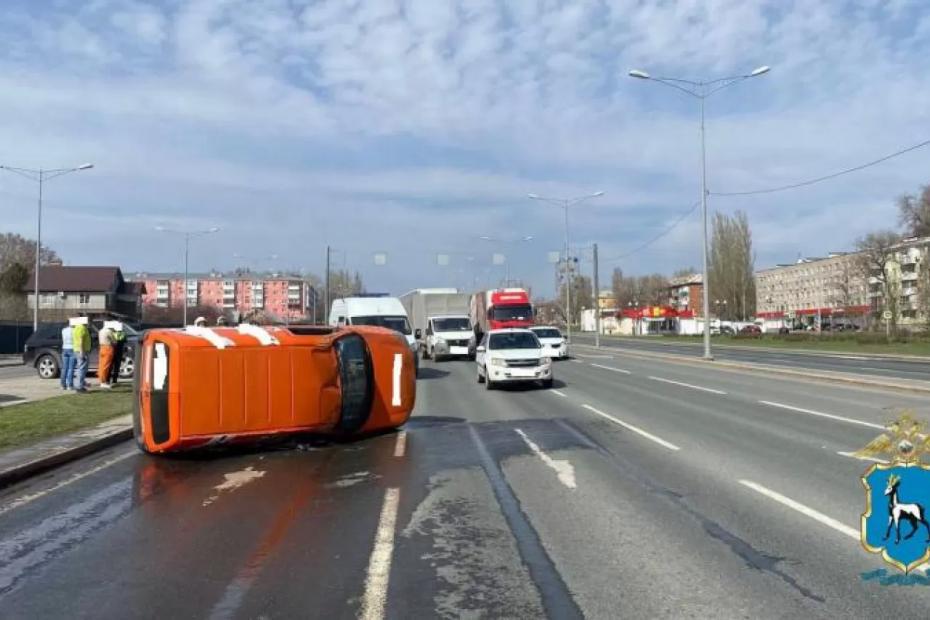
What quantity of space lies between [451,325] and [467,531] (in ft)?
103

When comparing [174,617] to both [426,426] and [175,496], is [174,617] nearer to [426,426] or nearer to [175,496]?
[175,496]

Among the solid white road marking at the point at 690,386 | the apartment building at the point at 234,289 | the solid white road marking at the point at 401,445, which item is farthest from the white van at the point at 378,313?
the apartment building at the point at 234,289

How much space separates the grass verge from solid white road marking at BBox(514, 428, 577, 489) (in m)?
7.09

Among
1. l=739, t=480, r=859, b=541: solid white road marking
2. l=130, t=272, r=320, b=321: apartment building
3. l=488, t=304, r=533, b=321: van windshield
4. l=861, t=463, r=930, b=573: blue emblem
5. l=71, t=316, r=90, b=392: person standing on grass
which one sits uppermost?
l=130, t=272, r=320, b=321: apartment building

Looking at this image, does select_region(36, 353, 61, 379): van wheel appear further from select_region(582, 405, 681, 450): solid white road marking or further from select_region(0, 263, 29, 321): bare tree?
select_region(0, 263, 29, 321): bare tree

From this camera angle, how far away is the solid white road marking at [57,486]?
Result: 25.8 ft

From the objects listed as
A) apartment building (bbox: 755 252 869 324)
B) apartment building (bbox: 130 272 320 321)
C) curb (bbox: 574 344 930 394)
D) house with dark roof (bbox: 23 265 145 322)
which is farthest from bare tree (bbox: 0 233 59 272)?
apartment building (bbox: 755 252 869 324)

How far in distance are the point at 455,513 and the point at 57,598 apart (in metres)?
3.31

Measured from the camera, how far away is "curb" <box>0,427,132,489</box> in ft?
29.5

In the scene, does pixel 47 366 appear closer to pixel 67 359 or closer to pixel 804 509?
pixel 67 359

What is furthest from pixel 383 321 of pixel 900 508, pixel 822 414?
pixel 900 508

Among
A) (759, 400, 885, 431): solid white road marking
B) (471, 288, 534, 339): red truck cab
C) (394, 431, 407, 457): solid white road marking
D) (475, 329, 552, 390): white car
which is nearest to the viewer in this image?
(394, 431, 407, 457): solid white road marking

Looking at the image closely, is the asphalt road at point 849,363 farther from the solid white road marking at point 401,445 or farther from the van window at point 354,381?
the van window at point 354,381

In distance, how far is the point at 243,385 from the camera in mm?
10383
